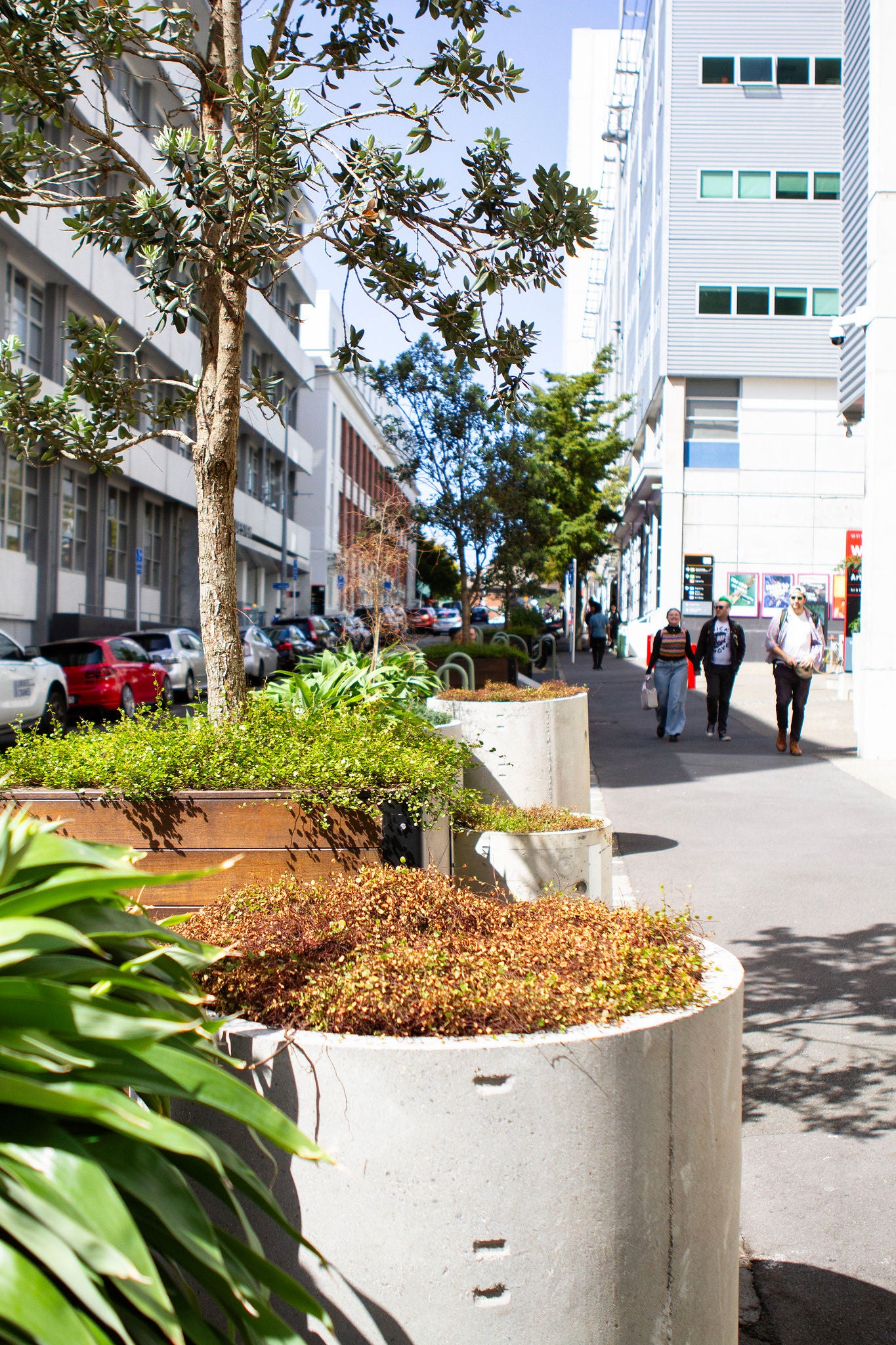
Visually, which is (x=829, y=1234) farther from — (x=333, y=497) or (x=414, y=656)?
(x=333, y=497)

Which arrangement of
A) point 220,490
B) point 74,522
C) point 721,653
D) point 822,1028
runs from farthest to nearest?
1. point 74,522
2. point 721,653
3. point 822,1028
4. point 220,490

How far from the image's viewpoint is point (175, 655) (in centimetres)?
2502

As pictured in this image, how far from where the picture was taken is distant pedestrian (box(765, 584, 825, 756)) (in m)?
14.7

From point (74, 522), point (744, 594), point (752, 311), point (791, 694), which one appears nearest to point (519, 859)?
point (791, 694)

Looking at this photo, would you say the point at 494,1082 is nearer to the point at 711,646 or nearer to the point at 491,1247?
the point at 491,1247

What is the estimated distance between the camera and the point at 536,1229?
6.84 ft

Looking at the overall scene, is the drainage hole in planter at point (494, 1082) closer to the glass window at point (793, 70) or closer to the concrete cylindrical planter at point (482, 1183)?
the concrete cylindrical planter at point (482, 1183)

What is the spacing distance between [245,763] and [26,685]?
45.0 feet

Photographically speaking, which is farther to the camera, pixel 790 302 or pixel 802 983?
pixel 790 302

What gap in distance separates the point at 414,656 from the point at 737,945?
3002mm

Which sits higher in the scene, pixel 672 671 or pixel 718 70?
pixel 718 70

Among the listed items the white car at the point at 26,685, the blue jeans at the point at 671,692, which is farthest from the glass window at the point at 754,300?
the white car at the point at 26,685

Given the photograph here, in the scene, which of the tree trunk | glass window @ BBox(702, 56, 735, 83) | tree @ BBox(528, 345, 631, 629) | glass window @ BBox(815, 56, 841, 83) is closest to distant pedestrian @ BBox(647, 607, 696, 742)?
the tree trunk

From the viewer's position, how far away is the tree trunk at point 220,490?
5.02 m
